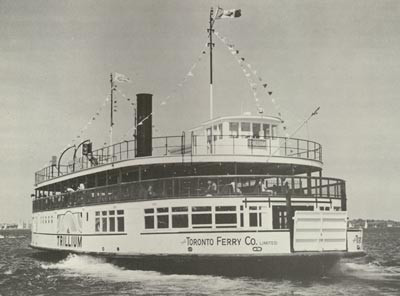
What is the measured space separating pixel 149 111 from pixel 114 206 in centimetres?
551

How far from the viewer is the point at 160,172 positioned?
27.5m

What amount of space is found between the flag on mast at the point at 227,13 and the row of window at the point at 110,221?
31.4 feet

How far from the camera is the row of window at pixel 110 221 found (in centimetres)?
2588

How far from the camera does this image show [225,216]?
73.9ft

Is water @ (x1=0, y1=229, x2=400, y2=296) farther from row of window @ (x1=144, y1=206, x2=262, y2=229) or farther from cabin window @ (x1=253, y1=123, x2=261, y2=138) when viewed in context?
cabin window @ (x1=253, y1=123, x2=261, y2=138)

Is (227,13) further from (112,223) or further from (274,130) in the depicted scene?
(112,223)

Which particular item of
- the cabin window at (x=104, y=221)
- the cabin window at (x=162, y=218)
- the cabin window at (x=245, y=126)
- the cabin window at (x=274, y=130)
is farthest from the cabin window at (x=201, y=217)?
the cabin window at (x=274, y=130)

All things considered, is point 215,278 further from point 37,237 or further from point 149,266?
point 37,237

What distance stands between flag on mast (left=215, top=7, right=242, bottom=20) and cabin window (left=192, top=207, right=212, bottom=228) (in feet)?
29.3

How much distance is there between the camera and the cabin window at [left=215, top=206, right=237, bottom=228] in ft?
73.5

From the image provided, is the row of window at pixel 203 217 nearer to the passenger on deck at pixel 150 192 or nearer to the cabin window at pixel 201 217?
the cabin window at pixel 201 217

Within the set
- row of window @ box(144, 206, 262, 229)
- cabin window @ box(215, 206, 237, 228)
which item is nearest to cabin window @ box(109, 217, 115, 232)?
row of window @ box(144, 206, 262, 229)

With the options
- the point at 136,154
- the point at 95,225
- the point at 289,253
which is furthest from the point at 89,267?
the point at 289,253

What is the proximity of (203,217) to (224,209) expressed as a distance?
866 millimetres
